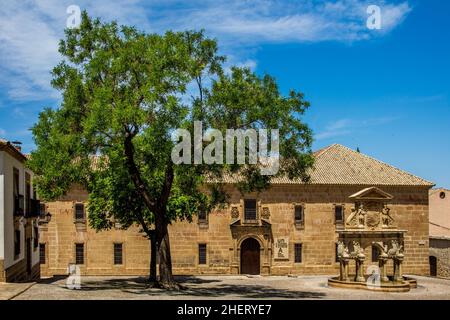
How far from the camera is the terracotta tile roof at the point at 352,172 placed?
140ft

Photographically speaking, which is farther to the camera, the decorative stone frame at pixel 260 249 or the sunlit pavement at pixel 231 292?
the decorative stone frame at pixel 260 249

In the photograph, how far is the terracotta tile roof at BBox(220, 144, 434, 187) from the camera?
42562 millimetres

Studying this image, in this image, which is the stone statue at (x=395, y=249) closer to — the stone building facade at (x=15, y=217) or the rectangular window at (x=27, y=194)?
the stone building facade at (x=15, y=217)

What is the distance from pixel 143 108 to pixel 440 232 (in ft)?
104

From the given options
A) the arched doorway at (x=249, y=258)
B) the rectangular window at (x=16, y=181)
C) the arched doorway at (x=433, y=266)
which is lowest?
the arched doorway at (x=433, y=266)

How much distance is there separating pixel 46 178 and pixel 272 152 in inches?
331

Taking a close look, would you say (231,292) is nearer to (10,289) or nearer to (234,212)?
(10,289)

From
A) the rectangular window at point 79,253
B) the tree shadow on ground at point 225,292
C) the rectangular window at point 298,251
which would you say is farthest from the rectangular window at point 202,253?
the tree shadow on ground at point 225,292

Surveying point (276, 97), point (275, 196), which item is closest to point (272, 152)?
point (276, 97)

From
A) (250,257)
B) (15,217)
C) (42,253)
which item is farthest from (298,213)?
(15,217)

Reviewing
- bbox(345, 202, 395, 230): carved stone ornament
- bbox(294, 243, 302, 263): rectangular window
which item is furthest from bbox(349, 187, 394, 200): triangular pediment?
bbox(294, 243, 302, 263): rectangular window

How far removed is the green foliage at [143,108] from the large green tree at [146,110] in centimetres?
4

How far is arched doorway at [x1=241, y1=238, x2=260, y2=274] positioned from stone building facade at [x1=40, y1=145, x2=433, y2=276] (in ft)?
0.21

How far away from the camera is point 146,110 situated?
76.2 feet
